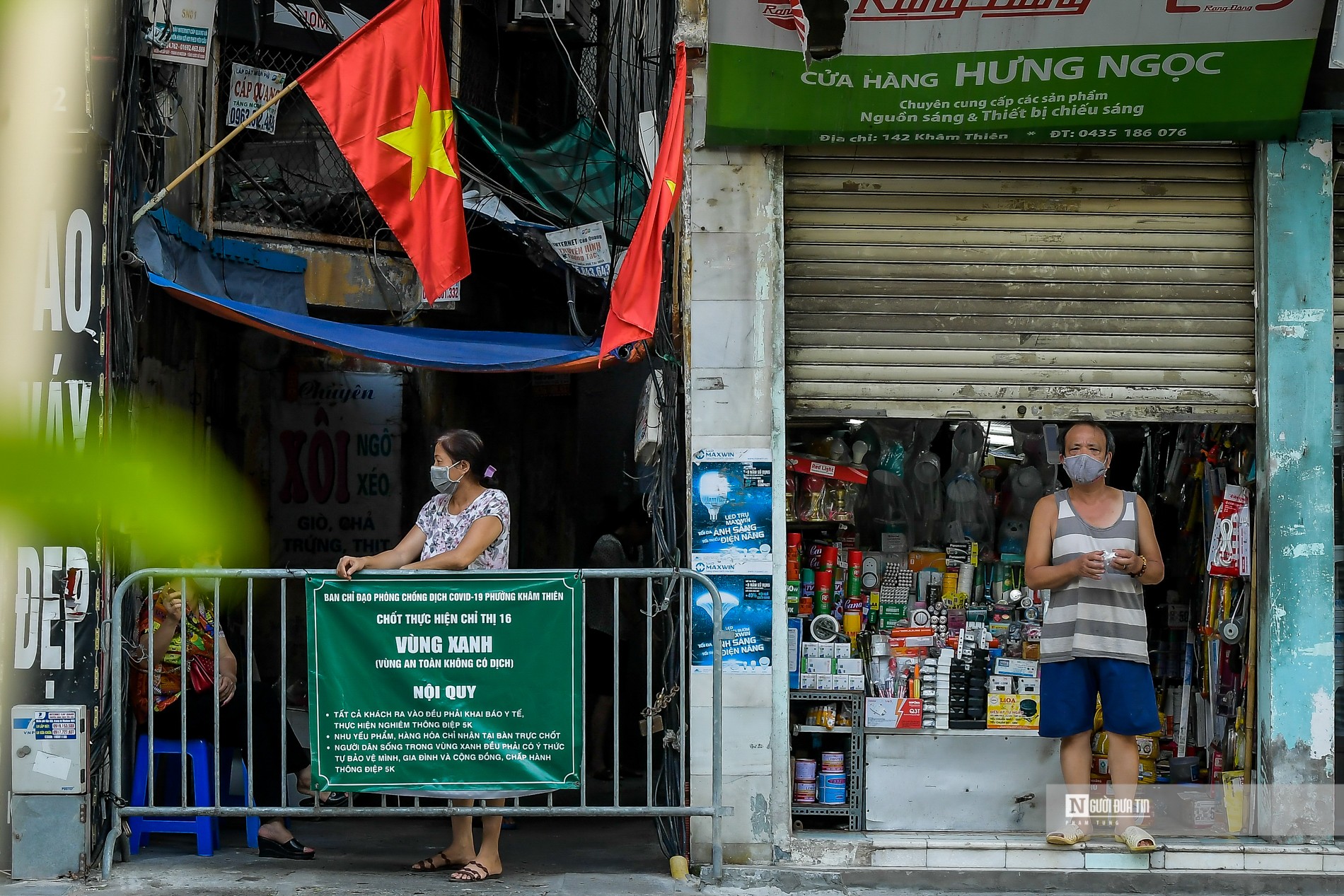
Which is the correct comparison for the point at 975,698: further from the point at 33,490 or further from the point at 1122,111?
the point at 33,490

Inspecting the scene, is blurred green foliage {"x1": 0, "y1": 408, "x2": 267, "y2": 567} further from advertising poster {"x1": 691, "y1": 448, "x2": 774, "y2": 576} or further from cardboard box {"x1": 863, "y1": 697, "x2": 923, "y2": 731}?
cardboard box {"x1": 863, "y1": 697, "x2": 923, "y2": 731}

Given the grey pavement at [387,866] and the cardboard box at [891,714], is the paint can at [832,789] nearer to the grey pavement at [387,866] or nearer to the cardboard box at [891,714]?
the cardboard box at [891,714]

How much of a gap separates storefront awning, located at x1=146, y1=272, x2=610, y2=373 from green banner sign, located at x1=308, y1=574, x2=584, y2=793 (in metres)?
1.29

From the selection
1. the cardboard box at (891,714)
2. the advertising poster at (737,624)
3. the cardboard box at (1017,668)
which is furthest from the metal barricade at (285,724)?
the cardboard box at (1017,668)

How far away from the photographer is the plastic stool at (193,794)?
20.0 ft

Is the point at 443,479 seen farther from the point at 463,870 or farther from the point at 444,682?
the point at 463,870

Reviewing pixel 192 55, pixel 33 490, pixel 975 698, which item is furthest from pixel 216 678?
pixel 33 490

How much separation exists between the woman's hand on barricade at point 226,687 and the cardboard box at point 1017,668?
3717mm

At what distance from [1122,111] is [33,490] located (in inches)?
231

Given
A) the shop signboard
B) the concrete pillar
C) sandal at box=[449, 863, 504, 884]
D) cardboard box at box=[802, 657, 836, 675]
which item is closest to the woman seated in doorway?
sandal at box=[449, 863, 504, 884]

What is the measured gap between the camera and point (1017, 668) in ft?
22.6

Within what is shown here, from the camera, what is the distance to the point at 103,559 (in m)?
5.79

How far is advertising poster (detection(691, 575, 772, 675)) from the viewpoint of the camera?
19.8 ft

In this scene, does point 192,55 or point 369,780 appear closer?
point 369,780
